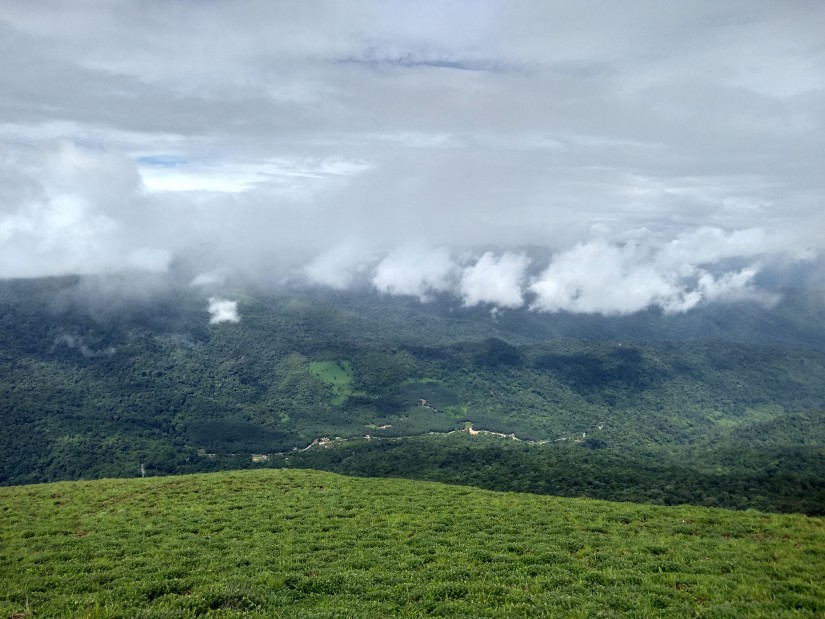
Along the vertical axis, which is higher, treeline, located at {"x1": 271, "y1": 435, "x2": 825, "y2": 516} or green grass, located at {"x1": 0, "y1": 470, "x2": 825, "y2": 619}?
green grass, located at {"x1": 0, "y1": 470, "x2": 825, "y2": 619}

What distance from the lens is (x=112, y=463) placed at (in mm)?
139500

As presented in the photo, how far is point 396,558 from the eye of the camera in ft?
72.5

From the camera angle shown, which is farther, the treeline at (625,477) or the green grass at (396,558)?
the treeline at (625,477)

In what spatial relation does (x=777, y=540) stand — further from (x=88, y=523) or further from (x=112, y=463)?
(x=112, y=463)

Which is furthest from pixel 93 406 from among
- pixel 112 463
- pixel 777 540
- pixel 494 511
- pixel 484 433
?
pixel 777 540

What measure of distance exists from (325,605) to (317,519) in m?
12.8

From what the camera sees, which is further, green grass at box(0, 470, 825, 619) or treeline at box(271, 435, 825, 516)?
treeline at box(271, 435, 825, 516)

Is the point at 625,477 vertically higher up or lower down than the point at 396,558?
lower down

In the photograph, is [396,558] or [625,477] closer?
[396,558]

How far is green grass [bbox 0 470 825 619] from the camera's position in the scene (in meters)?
16.7

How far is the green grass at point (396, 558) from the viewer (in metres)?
16.7

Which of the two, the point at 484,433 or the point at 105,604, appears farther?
the point at 484,433

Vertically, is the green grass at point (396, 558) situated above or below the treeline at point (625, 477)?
above

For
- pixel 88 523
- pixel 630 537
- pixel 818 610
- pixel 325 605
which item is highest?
pixel 818 610
